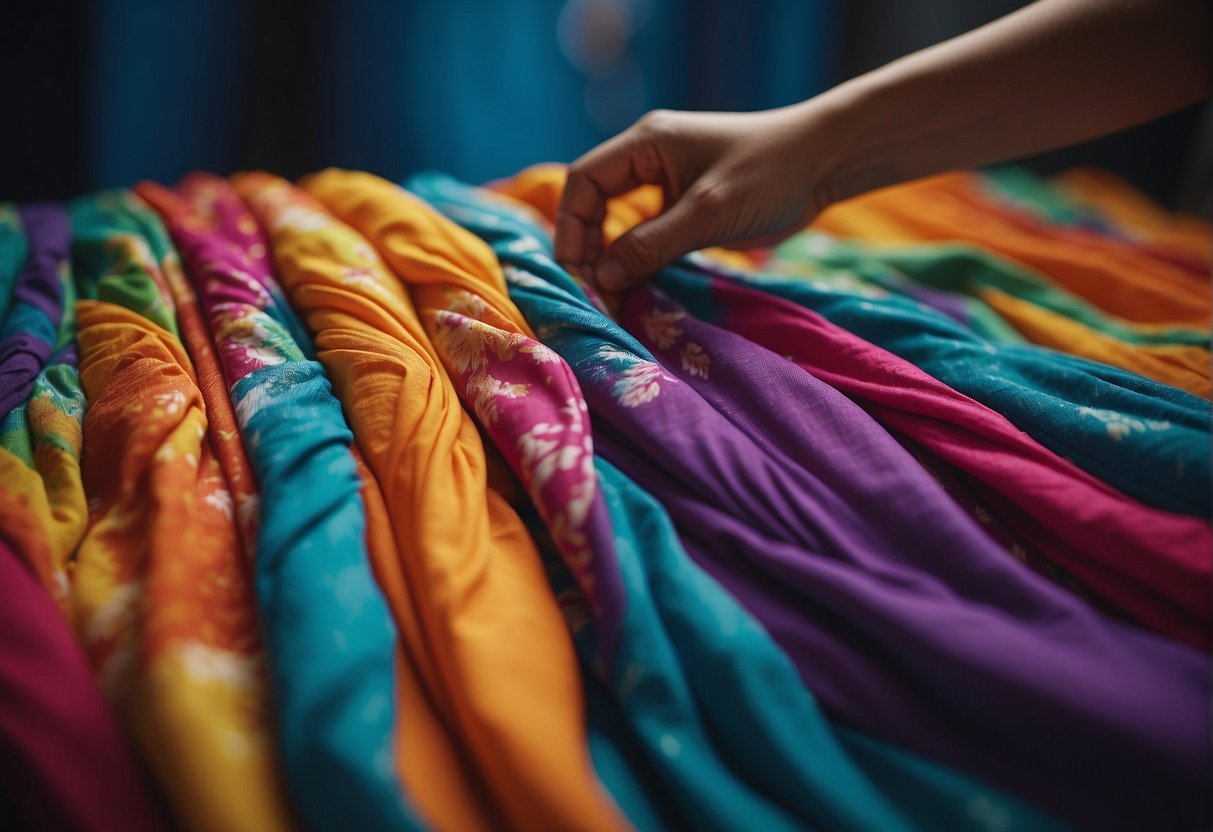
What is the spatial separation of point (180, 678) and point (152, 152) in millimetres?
1615

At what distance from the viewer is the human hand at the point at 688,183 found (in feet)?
2.30

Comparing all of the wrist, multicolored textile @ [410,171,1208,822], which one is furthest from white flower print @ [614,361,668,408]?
the wrist

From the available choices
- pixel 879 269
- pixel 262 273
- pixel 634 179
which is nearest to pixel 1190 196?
pixel 879 269

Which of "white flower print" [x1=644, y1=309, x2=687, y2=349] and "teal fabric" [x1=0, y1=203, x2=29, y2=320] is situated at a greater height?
"white flower print" [x1=644, y1=309, x2=687, y2=349]

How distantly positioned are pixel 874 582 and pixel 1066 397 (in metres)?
0.29

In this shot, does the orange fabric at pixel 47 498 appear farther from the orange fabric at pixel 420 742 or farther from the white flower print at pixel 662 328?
the white flower print at pixel 662 328

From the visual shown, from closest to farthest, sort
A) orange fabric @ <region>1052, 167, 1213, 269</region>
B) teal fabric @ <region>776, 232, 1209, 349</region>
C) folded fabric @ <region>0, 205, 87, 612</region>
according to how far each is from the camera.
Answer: folded fabric @ <region>0, 205, 87, 612</region>
teal fabric @ <region>776, 232, 1209, 349</region>
orange fabric @ <region>1052, 167, 1213, 269</region>

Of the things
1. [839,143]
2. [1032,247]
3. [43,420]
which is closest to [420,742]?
[43,420]

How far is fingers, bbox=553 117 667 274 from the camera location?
2.42 ft

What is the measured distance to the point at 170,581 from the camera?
0.44 metres

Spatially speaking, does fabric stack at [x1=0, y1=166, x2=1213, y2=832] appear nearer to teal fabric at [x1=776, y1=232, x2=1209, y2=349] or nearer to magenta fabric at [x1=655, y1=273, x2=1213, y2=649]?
magenta fabric at [x1=655, y1=273, x2=1213, y2=649]

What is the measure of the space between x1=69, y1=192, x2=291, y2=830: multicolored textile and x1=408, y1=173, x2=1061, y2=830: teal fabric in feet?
0.64

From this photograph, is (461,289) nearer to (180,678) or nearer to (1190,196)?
(180,678)

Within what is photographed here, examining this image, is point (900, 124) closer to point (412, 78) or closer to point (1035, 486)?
point (1035, 486)
